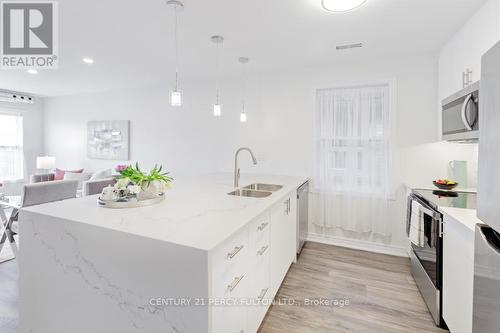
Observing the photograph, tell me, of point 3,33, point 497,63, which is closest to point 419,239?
point 497,63

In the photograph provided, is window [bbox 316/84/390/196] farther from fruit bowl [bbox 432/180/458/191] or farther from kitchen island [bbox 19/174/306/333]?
kitchen island [bbox 19/174/306/333]

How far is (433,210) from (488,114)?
117cm

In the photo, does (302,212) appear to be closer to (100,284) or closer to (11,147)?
(100,284)

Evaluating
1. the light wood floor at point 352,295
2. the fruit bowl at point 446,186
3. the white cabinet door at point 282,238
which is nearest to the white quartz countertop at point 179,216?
the white cabinet door at point 282,238

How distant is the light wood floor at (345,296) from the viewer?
6.10ft

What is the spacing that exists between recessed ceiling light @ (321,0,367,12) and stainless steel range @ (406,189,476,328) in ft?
5.24

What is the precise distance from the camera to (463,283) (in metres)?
1.49

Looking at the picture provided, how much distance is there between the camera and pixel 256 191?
8.60 ft

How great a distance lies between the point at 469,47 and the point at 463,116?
2.99 feet

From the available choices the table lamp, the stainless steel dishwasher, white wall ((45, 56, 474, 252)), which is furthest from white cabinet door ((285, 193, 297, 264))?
the table lamp

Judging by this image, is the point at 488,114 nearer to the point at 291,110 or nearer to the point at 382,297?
the point at 382,297

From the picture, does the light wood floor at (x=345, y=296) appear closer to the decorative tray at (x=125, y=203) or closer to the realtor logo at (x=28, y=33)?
→ the decorative tray at (x=125, y=203)

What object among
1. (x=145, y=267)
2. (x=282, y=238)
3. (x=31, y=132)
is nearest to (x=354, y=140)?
(x=282, y=238)

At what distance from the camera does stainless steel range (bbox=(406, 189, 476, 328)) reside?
1.81 m
